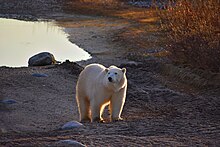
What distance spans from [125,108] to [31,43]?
1164 centimetres

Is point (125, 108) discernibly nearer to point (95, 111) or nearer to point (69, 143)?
point (95, 111)

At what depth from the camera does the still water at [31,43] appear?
2006 centimetres

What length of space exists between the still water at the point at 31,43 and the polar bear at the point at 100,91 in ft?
27.7

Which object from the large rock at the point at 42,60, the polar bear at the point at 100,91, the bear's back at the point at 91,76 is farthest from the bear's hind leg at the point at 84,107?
the large rock at the point at 42,60

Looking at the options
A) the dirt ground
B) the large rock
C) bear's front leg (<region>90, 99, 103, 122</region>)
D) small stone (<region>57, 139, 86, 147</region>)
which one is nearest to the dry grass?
the dirt ground

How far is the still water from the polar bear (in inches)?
332

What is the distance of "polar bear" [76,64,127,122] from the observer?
9.62 metres

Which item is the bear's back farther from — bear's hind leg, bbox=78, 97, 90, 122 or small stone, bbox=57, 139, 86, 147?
small stone, bbox=57, 139, 86, 147

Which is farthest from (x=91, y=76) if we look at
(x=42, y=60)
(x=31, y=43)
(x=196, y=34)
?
(x=31, y=43)

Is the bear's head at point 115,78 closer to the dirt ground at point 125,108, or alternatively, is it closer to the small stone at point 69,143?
the dirt ground at point 125,108

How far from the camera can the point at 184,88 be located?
1378 centimetres

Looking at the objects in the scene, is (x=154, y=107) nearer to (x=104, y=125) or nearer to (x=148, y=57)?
(x=104, y=125)

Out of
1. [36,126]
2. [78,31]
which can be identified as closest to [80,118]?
[36,126]

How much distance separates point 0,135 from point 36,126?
4.66 ft
